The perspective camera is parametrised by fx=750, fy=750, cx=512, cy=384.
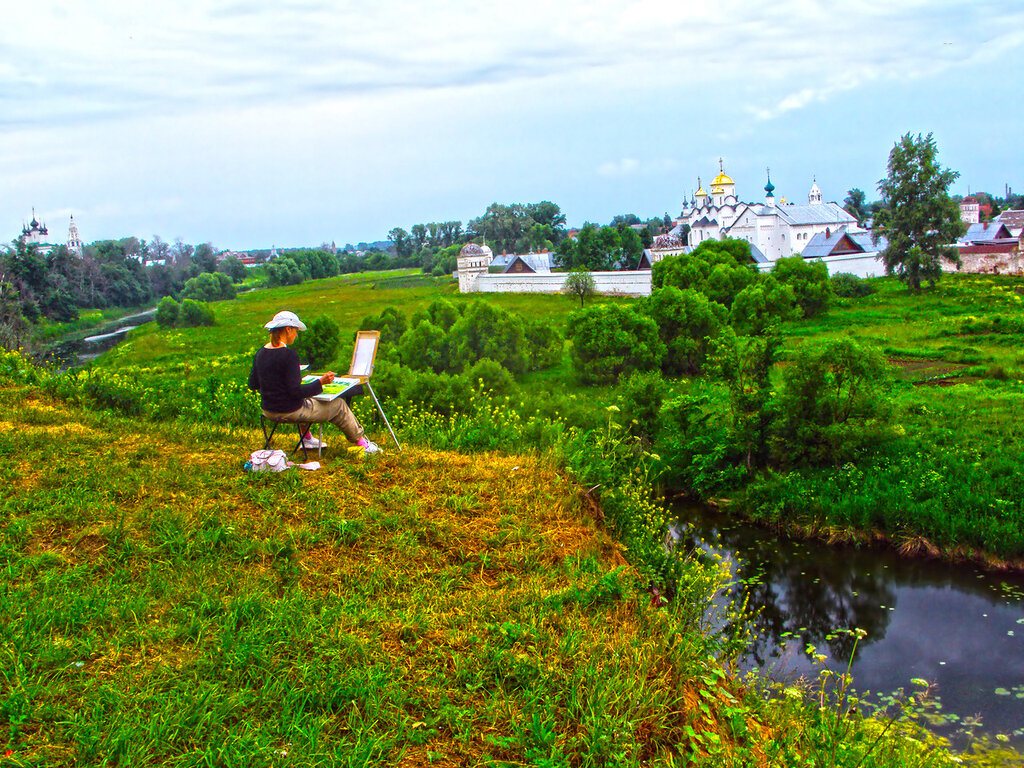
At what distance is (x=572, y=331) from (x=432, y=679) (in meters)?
15.8

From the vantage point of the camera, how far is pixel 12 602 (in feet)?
13.1

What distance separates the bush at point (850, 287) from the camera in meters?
33.8

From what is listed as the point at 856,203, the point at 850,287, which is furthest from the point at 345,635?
the point at 856,203

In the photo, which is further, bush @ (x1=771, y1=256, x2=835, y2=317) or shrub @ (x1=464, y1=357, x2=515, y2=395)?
bush @ (x1=771, y1=256, x2=835, y2=317)

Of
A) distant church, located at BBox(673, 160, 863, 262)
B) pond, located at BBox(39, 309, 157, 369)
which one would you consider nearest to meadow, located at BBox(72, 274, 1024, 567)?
pond, located at BBox(39, 309, 157, 369)

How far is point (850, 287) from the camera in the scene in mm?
34000

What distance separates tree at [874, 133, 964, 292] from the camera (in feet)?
106

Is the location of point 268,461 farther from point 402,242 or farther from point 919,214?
point 402,242

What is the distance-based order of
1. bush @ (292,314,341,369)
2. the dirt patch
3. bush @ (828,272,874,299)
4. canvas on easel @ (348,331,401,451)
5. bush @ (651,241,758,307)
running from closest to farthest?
canvas on easel @ (348,331,401,451)
the dirt patch
bush @ (292,314,341,369)
bush @ (651,241,758,307)
bush @ (828,272,874,299)

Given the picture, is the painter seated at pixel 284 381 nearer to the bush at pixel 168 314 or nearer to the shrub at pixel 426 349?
the shrub at pixel 426 349

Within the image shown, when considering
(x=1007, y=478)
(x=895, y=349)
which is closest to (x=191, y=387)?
(x=1007, y=478)

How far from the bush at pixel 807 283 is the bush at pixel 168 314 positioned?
99.7 feet

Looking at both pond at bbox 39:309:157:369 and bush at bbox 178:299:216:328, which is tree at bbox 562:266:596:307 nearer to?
bush at bbox 178:299:216:328

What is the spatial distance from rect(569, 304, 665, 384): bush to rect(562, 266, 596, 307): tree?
23.1 metres
